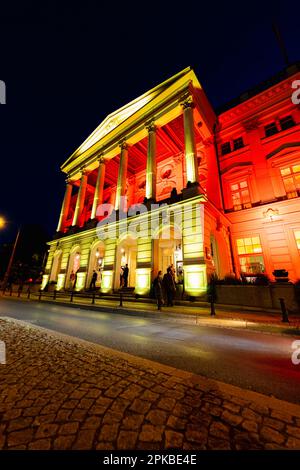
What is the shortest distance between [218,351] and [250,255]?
12.2 metres

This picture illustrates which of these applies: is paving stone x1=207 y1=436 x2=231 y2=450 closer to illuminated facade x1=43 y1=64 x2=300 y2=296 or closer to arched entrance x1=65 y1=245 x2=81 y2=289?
illuminated facade x1=43 y1=64 x2=300 y2=296

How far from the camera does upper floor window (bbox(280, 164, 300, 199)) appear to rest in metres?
13.5

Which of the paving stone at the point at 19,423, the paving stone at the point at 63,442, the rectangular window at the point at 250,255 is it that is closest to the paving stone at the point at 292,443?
the paving stone at the point at 63,442

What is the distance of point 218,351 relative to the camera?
407cm

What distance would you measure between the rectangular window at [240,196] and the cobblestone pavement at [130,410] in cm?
1516

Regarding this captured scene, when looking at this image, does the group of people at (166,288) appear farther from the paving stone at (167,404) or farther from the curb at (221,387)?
the paving stone at (167,404)

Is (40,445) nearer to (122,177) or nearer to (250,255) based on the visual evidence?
(250,255)

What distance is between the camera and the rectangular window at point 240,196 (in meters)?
15.5

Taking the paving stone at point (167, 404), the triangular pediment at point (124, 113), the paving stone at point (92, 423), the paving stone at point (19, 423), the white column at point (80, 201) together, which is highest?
the triangular pediment at point (124, 113)

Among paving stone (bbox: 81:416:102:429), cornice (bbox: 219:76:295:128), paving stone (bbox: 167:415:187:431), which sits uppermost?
cornice (bbox: 219:76:295:128)

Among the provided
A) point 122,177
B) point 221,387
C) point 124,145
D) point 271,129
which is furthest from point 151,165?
point 221,387

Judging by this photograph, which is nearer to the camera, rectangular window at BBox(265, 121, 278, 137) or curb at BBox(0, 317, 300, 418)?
curb at BBox(0, 317, 300, 418)

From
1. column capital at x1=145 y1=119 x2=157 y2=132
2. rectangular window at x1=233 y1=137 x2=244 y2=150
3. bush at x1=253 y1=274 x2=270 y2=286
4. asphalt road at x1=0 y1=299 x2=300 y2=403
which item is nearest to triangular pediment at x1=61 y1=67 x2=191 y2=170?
column capital at x1=145 y1=119 x2=157 y2=132

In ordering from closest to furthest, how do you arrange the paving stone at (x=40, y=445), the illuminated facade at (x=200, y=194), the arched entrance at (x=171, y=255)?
the paving stone at (x=40, y=445) → the illuminated facade at (x=200, y=194) → the arched entrance at (x=171, y=255)
